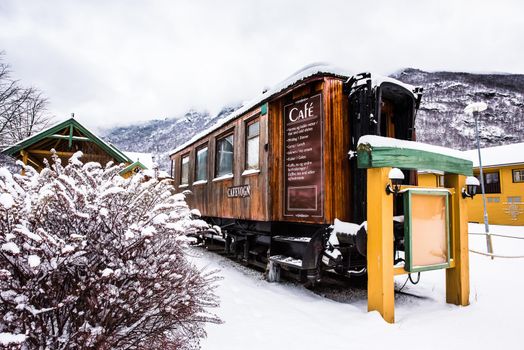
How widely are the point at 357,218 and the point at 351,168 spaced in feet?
2.44

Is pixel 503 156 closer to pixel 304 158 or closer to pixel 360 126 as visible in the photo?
pixel 360 126

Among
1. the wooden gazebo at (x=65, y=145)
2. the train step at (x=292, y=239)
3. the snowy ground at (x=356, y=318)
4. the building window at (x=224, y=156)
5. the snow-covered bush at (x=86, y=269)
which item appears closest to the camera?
the snow-covered bush at (x=86, y=269)

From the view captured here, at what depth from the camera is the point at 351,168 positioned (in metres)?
4.98

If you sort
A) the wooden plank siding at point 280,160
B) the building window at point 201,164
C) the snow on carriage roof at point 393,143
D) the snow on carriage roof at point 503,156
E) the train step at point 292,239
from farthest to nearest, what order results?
the snow on carriage roof at point 503,156, the building window at point 201,164, the train step at point 292,239, the wooden plank siding at point 280,160, the snow on carriage roof at point 393,143

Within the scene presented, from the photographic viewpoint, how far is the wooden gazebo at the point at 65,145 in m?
10.6

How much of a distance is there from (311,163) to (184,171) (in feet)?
22.9

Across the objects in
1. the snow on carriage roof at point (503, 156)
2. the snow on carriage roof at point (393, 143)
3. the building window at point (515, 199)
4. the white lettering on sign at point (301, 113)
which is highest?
the snow on carriage roof at point (503, 156)

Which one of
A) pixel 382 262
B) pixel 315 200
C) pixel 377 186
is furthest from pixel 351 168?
pixel 382 262

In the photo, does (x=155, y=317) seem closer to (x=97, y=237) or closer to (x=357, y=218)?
(x=97, y=237)

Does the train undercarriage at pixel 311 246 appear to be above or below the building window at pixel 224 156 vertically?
below

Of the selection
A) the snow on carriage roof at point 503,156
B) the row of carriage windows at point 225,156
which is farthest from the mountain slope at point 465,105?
the row of carriage windows at point 225,156

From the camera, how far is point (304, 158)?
16.8 ft

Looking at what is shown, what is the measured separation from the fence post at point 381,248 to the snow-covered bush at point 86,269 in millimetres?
2042

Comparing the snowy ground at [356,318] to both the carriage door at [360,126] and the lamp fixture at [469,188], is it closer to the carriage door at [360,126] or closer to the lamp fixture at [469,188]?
the carriage door at [360,126]
